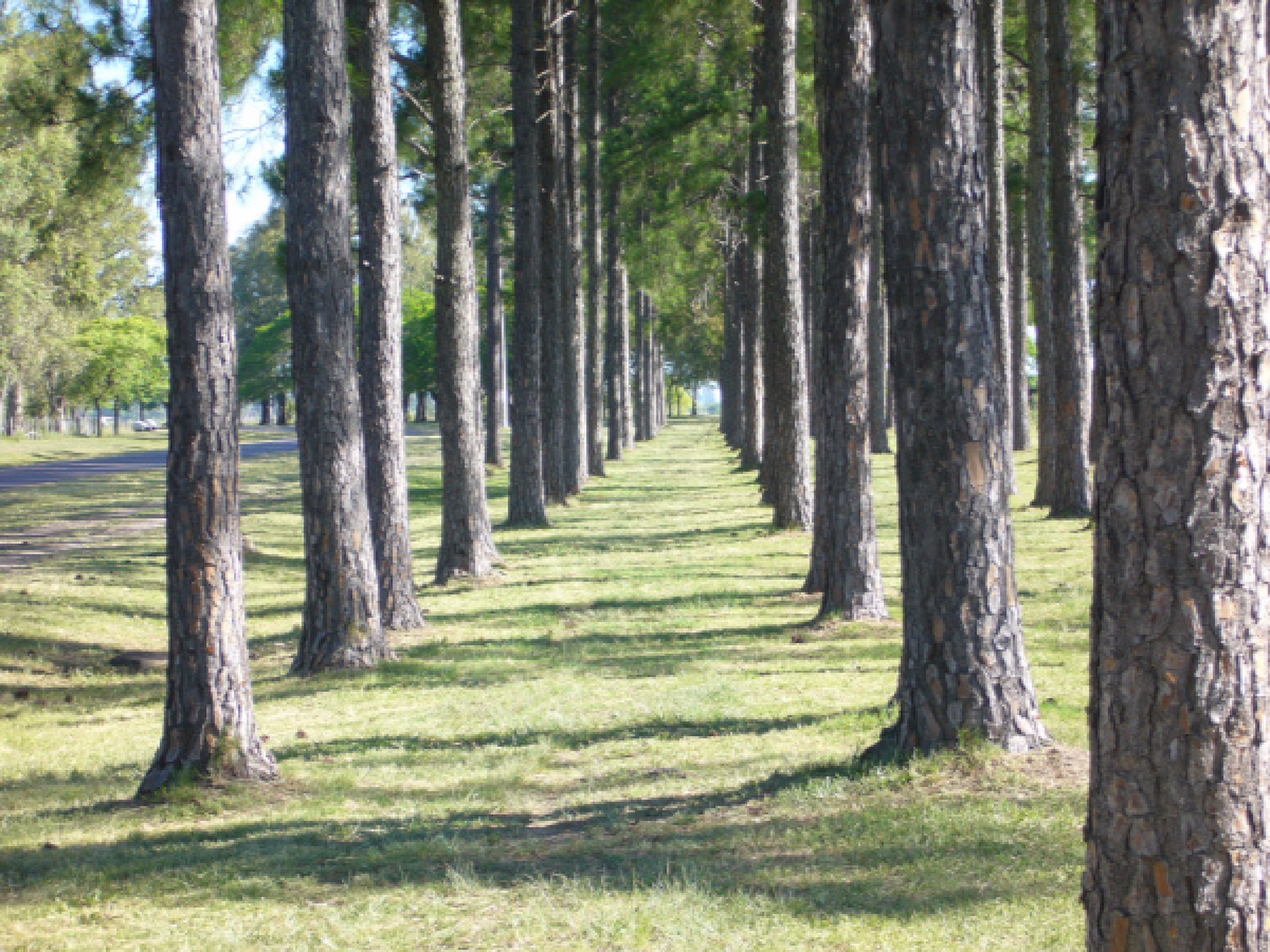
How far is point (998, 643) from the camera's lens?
6047 mm

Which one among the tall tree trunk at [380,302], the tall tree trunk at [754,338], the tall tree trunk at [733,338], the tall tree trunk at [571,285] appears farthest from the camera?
the tall tree trunk at [733,338]

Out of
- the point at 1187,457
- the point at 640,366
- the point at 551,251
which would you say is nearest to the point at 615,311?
the point at 551,251

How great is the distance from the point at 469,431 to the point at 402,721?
6570 mm

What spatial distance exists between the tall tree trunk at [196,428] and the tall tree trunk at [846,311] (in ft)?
17.5

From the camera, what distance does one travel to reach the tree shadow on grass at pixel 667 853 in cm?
473

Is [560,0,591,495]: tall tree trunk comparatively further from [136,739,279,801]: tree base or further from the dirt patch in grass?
[136,739,279,801]: tree base

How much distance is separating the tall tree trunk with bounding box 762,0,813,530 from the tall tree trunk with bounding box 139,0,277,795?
1023cm

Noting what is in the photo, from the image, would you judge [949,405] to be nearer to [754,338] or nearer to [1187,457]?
[1187,457]

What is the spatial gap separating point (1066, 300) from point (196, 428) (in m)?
14.4

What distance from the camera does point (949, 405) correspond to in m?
6.07

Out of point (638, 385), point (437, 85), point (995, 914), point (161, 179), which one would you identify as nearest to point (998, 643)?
point (995, 914)

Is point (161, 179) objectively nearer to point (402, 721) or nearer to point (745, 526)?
point (402, 721)

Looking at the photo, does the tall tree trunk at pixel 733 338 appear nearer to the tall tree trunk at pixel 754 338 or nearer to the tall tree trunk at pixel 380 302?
the tall tree trunk at pixel 754 338

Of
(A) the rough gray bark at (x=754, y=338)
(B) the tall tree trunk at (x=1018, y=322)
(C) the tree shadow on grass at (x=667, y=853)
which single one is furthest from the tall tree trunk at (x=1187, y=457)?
(B) the tall tree trunk at (x=1018, y=322)
